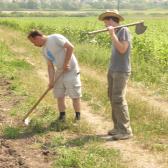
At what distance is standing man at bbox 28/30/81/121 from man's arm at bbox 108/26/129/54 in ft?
2.97

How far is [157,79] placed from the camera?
474 inches

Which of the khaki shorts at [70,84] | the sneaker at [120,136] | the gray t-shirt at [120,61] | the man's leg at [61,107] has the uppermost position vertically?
the gray t-shirt at [120,61]

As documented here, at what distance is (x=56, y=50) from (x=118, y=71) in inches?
45.3

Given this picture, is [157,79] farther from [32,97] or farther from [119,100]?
[119,100]

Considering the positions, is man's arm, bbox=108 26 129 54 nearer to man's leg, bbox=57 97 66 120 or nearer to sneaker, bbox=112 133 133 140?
sneaker, bbox=112 133 133 140

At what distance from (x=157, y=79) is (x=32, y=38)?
5424mm

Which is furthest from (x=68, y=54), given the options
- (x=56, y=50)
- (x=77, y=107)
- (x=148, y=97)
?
(x=148, y=97)

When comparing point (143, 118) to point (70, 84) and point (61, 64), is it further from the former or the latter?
point (61, 64)

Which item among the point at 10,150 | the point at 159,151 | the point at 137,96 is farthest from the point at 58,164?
the point at 137,96

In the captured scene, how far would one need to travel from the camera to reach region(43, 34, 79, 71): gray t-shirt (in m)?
7.57

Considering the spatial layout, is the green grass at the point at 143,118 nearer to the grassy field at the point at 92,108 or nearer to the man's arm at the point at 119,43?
the grassy field at the point at 92,108

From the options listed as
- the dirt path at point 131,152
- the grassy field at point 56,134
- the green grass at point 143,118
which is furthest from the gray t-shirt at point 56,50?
the green grass at point 143,118

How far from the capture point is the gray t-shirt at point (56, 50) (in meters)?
7.57

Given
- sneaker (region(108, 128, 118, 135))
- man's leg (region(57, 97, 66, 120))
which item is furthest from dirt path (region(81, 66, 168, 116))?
man's leg (region(57, 97, 66, 120))
